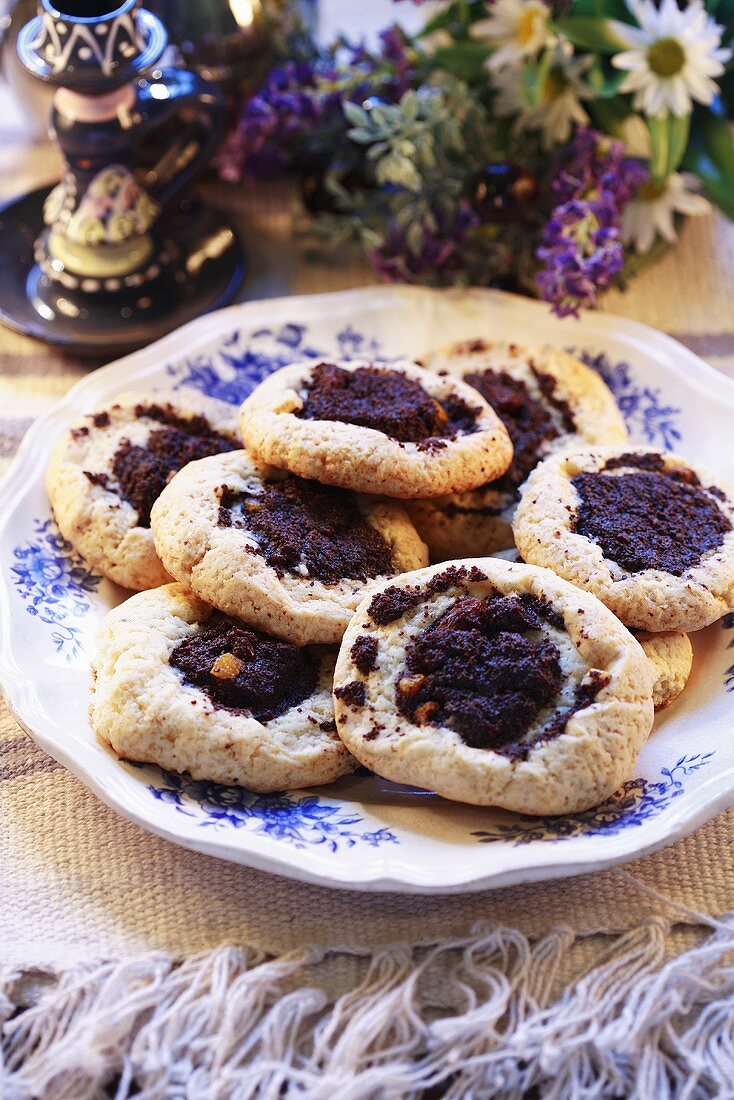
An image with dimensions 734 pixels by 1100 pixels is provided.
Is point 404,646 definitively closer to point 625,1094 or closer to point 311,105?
point 625,1094

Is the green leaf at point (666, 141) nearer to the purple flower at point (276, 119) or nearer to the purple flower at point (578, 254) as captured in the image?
the purple flower at point (578, 254)

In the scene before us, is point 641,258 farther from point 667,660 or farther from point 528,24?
point 667,660

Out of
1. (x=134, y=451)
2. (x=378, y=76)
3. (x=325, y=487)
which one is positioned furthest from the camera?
(x=378, y=76)

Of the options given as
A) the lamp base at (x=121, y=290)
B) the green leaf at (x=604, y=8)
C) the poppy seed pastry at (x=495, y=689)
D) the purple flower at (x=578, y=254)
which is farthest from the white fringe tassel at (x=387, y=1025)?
the green leaf at (x=604, y=8)

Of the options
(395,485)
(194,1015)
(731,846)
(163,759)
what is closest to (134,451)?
(395,485)

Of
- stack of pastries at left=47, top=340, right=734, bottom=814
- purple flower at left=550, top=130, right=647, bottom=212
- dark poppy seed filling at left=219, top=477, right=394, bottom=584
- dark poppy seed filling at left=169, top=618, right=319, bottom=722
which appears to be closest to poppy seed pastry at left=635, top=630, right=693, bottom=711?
stack of pastries at left=47, top=340, right=734, bottom=814

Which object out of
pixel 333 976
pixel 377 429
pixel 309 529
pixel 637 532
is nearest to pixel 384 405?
pixel 377 429
